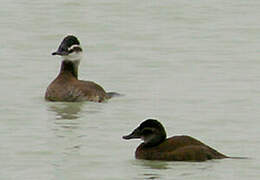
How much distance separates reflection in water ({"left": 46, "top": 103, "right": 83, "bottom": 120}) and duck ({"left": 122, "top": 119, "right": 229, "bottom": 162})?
13.3 ft

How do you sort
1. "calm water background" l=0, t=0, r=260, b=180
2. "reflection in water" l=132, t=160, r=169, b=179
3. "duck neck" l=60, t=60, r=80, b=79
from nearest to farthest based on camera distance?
"reflection in water" l=132, t=160, r=169, b=179, "calm water background" l=0, t=0, r=260, b=180, "duck neck" l=60, t=60, r=80, b=79

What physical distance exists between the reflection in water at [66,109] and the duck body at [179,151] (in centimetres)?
413

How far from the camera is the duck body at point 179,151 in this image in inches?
717

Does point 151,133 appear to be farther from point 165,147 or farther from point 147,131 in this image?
point 165,147

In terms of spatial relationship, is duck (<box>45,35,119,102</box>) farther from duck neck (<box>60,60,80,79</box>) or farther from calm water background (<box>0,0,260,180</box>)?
calm water background (<box>0,0,260,180</box>)

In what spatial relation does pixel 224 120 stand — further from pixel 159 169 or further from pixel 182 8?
pixel 182 8

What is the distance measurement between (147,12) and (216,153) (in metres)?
17.6

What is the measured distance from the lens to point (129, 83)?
25.9 meters

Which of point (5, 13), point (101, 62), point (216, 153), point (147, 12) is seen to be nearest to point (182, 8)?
point (147, 12)

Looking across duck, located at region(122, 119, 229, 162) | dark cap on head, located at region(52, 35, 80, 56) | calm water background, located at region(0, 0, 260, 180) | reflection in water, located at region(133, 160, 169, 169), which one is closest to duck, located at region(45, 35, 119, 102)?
dark cap on head, located at region(52, 35, 80, 56)

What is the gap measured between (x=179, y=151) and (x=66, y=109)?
550 cm

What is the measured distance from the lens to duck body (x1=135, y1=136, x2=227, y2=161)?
18.2m

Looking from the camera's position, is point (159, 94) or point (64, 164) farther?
point (159, 94)

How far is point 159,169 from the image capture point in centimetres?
1802
